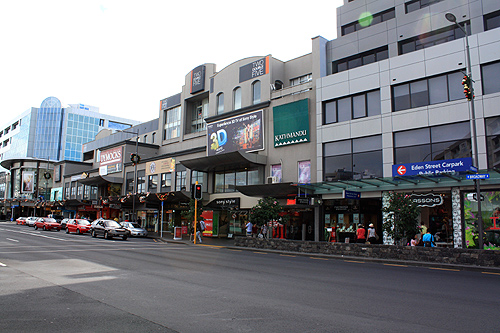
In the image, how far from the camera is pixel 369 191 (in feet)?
A: 81.7

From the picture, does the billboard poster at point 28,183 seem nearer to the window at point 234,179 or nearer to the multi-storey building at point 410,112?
the window at point 234,179

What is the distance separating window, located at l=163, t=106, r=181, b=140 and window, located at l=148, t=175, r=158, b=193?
620cm

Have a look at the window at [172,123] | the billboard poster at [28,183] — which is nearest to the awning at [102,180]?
the window at [172,123]

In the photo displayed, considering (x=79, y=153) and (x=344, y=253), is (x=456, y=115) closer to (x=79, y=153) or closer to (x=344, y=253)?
(x=344, y=253)

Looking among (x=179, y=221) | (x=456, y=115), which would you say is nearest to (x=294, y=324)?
(x=456, y=115)

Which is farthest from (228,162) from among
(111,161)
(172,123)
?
(111,161)

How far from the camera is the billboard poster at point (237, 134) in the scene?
32844 millimetres

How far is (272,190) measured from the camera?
2934 centimetres

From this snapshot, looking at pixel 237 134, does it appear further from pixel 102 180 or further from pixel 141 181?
pixel 102 180

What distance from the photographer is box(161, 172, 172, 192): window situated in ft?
144

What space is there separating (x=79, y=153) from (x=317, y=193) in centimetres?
10824

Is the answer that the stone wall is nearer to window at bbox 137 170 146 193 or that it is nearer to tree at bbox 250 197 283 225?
tree at bbox 250 197 283 225

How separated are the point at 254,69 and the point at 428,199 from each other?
62.4 feet

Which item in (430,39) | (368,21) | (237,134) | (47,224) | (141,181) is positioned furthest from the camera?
(141,181)
